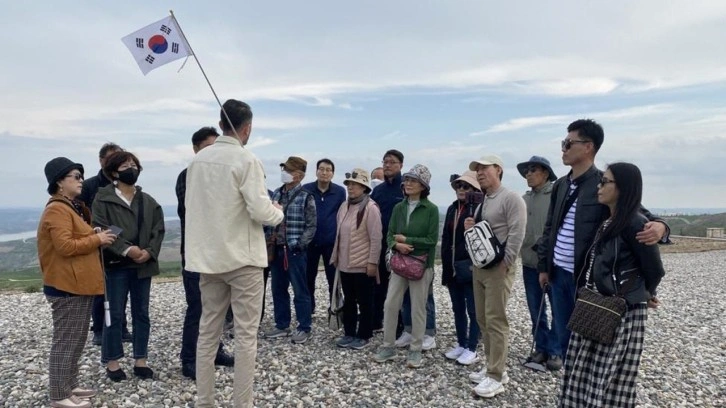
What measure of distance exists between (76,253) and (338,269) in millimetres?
3691

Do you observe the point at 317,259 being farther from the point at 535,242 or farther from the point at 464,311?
the point at 535,242

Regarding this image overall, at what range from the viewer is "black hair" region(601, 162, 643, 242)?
4.15m

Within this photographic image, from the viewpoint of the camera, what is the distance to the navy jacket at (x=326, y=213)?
841 cm

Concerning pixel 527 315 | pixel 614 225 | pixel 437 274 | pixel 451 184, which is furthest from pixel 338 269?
pixel 437 274

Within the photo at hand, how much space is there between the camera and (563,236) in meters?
5.30

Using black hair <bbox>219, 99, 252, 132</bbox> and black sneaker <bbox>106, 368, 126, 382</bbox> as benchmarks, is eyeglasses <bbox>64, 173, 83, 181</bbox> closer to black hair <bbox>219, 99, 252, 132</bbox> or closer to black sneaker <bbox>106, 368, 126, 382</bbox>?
black hair <bbox>219, 99, 252, 132</bbox>

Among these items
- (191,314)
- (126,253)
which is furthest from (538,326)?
(126,253)

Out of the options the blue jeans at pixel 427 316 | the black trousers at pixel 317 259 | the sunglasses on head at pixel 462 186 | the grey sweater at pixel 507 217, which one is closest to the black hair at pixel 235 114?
the grey sweater at pixel 507 217

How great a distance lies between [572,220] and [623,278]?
1.11 m

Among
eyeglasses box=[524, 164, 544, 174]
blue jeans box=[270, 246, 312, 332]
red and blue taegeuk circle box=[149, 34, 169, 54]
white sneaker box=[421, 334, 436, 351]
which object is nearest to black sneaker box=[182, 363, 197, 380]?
blue jeans box=[270, 246, 312, 332]

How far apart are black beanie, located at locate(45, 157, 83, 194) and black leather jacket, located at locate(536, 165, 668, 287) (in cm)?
533

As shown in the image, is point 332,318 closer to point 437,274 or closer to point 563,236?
point 563,236

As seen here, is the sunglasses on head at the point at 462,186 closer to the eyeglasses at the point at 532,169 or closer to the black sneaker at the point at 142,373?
the eyeglasses at the point at 532,169

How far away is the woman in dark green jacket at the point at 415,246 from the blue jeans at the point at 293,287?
1.56 metres
